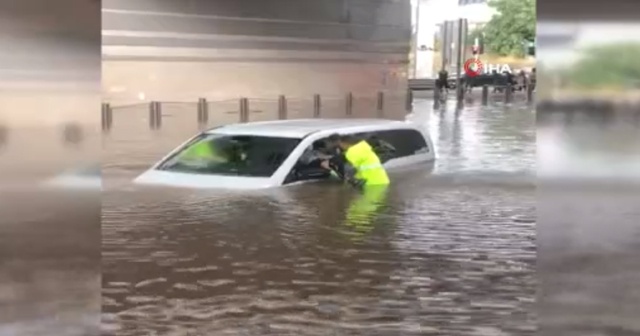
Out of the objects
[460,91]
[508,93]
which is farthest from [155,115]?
[508,93]

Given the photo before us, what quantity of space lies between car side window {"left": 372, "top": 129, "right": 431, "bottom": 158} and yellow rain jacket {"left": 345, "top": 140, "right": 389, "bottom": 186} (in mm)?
834

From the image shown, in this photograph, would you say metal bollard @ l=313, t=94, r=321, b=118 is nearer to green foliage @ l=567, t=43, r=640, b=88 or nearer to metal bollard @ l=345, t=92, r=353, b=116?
metal bollard @ l=345, t=92, r=353, b=116

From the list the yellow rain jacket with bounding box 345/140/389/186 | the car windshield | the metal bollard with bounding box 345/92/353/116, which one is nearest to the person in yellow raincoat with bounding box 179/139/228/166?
Result: the car windshield

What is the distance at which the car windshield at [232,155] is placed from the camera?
12.4m

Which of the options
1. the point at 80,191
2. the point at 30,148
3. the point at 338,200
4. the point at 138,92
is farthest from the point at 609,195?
the point at 138,92

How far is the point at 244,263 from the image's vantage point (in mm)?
8523

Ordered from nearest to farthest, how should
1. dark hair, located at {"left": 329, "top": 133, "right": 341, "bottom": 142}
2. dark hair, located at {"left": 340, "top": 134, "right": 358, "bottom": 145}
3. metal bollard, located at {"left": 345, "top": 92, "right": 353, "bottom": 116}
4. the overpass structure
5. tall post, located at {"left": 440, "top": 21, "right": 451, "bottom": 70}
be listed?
dark hair, located at {"left": 329, "top": 133, "right": 341, "bottom": 142} < dark hair, located at {"left": 340, "top": 134, "right": 358, "bottom": 145} < the overpass structure < metal bollard, located at {"left": 345, "top": 92, "right": 353, "bottom": 116} < tall post, located at {"left": 440, "top": 21, "right": 451, "bottom": 70}

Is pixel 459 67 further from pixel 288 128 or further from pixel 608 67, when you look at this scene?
pixel 608 67

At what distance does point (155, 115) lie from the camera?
20094mm

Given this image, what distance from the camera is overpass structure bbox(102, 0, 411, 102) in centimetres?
2080

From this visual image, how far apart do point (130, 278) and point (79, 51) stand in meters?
1.62

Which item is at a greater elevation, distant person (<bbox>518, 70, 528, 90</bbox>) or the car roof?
distant person (<bbox>518, 70, 528, 90</bbox>)

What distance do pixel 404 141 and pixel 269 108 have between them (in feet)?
25.7

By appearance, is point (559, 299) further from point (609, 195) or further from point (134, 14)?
point (134, 14)
